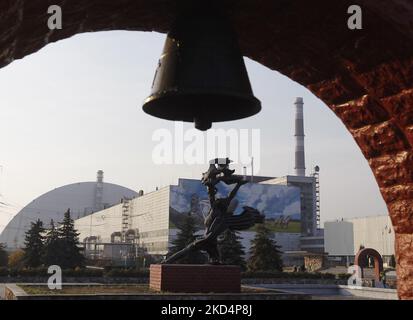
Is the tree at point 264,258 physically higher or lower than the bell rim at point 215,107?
lower

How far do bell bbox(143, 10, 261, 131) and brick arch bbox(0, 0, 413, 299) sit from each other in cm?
20

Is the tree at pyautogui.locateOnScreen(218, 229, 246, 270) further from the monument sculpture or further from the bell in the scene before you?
the bell

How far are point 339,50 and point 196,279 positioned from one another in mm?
11694

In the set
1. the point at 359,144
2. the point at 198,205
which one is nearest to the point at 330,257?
the point at 198,205

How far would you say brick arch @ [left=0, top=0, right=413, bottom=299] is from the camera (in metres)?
2.62

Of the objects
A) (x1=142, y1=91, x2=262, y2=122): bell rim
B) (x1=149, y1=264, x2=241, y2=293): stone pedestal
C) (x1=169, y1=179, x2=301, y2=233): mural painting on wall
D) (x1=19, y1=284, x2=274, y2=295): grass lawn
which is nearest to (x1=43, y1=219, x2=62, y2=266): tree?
(x1=19, y1=284, x2=274, y2=295): grass lawn

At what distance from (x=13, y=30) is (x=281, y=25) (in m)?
1.45

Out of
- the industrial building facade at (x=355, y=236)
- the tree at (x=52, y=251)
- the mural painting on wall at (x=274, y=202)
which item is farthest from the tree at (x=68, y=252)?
the industrial building facade at (x=355, y=236)

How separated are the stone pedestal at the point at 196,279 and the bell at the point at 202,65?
1152cm

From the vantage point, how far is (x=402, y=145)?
121 inches

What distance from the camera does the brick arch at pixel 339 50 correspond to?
8.59 ft

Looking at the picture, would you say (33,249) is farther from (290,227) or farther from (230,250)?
(290,227)

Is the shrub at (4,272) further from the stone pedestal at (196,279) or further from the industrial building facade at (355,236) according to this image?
the industrial building facade at (355,236)
